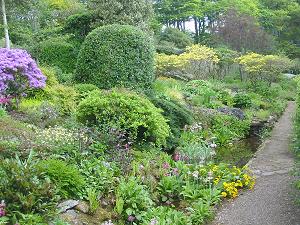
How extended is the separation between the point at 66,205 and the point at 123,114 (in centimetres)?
295

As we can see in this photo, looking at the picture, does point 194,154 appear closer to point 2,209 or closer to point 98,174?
point 98,174

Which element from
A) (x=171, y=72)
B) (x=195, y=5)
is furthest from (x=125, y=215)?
(x=195, y=5)

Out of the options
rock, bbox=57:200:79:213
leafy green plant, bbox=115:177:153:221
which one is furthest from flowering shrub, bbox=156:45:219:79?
rock, bbox=57:200:79:213

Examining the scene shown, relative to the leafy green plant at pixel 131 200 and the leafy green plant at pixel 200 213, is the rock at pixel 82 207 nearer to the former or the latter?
the leafy green plant at pixel 131 200

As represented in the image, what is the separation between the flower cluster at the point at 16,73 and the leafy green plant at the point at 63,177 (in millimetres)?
3670

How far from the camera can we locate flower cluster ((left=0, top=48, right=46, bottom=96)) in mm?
8344

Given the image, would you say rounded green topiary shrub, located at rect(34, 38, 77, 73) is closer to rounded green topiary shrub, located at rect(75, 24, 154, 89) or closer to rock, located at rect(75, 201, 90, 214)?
rounded green topiary shrub, located at rect(75, 24, 154, 89)

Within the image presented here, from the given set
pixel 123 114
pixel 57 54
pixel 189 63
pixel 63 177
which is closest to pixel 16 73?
pixel 123 114

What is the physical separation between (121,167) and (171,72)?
1461 centimetres

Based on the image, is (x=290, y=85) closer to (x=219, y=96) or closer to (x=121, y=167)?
(x=219, y=96)

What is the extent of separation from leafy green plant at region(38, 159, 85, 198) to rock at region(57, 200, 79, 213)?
93 mm

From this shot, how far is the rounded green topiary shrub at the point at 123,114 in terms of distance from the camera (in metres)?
7.62

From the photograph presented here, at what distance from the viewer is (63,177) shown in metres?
5.25

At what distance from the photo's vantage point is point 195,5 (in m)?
37.8
